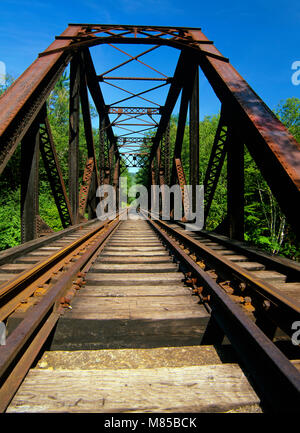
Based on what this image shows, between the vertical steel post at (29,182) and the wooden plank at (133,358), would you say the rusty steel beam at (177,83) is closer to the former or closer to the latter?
the vertical steel post at (29,182)

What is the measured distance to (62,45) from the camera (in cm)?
602

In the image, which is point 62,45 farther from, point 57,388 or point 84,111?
point 57,388

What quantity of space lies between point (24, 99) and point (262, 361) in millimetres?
4226

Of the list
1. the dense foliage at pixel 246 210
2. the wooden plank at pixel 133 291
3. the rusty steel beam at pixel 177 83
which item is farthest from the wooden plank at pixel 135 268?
the rusty steel beam at pixel 177 83

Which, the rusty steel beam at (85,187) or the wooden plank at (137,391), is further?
the rusty steel beam at (85,187)

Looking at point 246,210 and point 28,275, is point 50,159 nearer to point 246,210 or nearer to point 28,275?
point 28,275

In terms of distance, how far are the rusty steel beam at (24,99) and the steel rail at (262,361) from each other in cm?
288

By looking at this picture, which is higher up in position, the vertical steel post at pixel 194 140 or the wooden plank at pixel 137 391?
the vertical steel post at pixel 194 140

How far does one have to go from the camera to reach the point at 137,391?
49.6 inches

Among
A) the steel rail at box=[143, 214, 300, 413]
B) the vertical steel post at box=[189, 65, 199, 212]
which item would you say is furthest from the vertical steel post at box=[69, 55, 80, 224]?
the steel rail at box=[143, 214, 300, 413]

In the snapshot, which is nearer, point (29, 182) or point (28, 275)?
point (28, 275)

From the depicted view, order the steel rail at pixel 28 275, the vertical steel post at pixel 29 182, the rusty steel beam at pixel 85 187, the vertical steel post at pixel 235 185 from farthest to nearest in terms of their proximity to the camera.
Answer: the rusty steel beam at pixel 85 187, the vertical steel post at pixel 29 182, the vertical steel post at pixel 235 185, the steel rail at pixel 28 275

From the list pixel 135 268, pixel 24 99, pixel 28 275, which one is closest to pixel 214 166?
pixel 135 268

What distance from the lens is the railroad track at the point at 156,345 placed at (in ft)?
3.89
